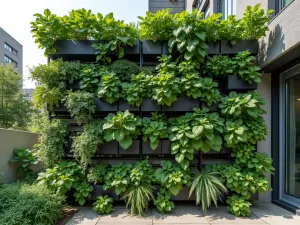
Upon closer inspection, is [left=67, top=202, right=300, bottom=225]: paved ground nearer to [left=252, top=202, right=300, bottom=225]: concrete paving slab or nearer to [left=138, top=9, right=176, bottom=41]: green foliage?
[left=252, top=202, right=300, bottom=225]: concrete paving slab

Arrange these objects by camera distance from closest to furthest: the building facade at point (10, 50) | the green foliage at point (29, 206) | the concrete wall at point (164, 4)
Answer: the green foliage at point (29, 206) → the concrete wall at point (164, 4) → the building facade at point (10, 50)

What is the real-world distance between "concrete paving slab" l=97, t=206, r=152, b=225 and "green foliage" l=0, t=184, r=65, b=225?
675mm

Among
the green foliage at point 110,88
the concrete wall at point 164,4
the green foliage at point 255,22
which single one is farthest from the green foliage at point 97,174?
the concrete wall at point 164,4

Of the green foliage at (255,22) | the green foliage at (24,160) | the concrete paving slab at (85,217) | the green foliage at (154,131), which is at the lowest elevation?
the concrete paving slab at (85,217)

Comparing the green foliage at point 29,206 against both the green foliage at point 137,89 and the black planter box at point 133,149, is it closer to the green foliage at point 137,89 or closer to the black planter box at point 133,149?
the black planter box at point 133,149

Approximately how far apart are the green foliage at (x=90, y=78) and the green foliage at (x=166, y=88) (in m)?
1.02

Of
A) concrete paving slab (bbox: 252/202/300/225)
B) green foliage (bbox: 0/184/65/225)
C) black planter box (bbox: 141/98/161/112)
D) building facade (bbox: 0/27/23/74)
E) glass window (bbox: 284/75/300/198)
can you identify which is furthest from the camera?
building facade (bbox: 0/27/23/74)

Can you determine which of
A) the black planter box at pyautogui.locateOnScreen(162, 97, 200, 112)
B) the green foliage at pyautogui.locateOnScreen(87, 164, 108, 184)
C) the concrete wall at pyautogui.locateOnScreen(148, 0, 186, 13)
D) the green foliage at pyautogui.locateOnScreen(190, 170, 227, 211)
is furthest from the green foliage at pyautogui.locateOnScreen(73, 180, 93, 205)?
the concrete wall at pyautogui.locateOnScreen(148, 0, 186, 13)

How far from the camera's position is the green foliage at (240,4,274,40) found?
3.50 m

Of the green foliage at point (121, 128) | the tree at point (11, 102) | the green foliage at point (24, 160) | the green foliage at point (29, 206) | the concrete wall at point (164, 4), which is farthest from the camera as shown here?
the tree at point (11, 102)

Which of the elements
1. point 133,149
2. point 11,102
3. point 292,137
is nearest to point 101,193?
point 133,149

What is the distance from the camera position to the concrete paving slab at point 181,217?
10.4 feet

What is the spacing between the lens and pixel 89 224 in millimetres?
3068

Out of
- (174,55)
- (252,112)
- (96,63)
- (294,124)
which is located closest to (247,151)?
(252,112)
